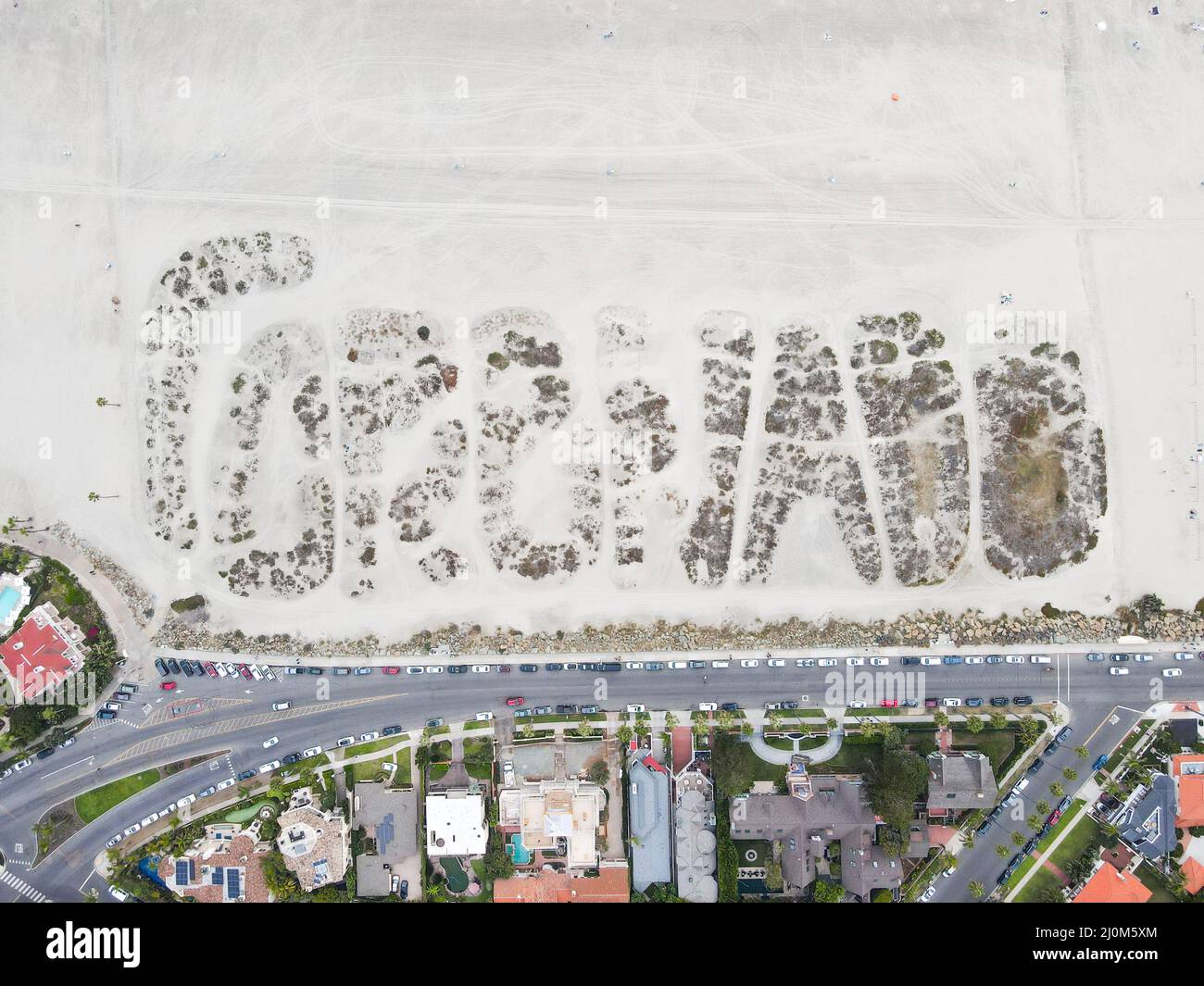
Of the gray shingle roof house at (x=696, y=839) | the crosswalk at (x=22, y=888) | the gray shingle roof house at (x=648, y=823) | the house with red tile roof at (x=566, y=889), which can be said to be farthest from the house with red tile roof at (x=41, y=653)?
the gray shingle roof house at (x=696, y=839)

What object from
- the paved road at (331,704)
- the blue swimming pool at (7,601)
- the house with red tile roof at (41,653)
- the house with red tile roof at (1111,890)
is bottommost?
the house with red tile roof at (1111,890)

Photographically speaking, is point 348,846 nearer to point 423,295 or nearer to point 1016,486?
point 423,295

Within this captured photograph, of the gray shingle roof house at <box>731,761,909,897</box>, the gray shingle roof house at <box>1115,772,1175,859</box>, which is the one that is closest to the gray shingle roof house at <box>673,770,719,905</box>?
the gray shingle roof house at <box>731,761,909,897</box>

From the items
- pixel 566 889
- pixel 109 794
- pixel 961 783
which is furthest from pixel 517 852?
pixel 961 783

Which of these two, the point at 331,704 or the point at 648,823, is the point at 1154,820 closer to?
the point at 648,823

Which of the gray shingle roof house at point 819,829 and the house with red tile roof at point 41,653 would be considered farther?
the house with red tile roof at point 41,653

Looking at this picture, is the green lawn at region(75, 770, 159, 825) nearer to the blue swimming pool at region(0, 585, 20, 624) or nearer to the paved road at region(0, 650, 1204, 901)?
the paved road at region(0, 650, 1204, 901)

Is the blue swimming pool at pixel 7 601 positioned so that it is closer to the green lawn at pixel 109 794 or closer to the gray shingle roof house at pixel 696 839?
the green lawn at pixel 109 794
